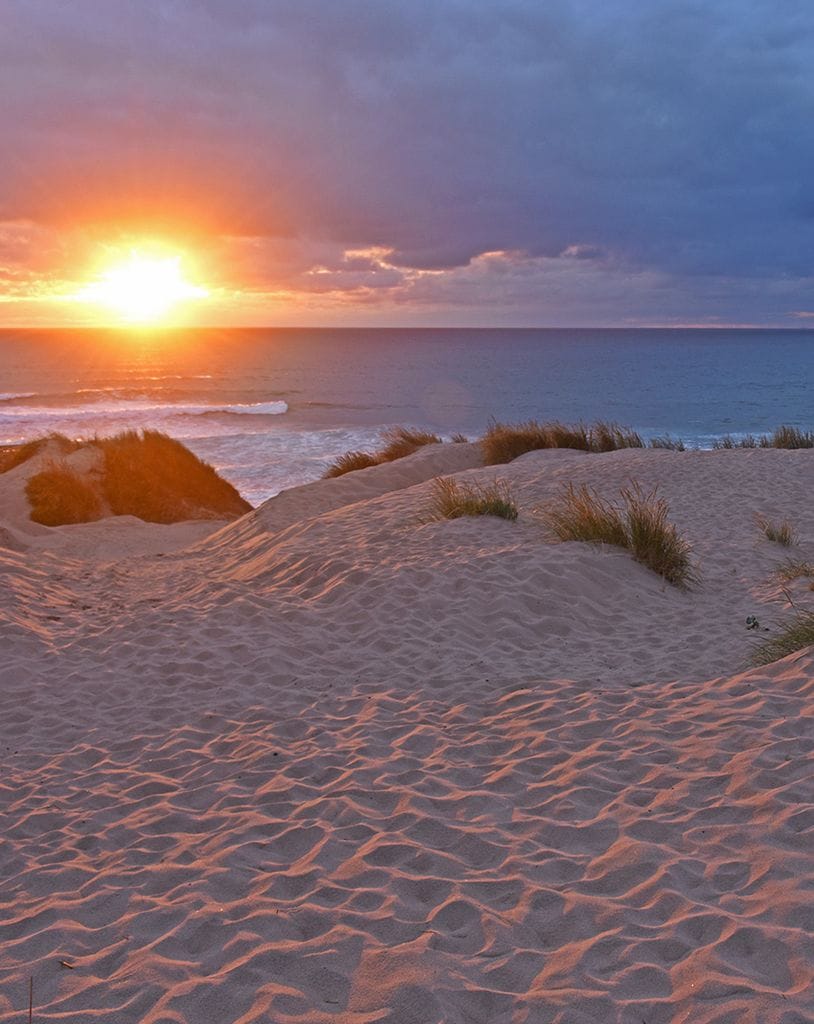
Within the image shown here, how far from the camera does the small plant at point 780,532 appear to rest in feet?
35.0

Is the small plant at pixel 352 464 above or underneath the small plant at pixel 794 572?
above

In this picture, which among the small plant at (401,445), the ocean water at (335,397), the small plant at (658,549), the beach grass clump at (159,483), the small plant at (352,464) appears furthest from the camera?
the ocean water at (335,397)

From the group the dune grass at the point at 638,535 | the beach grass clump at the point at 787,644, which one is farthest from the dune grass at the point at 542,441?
the beach grass clump at the point at 787,644

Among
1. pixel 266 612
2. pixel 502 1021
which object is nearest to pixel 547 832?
pixel 502 1021

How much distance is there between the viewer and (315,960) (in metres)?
3.31

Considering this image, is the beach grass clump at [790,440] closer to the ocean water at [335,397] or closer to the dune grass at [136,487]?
the dune grass at [136,487]

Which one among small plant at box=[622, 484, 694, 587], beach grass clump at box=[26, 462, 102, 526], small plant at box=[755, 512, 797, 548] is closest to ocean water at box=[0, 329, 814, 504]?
beach grass clump at box=[26, 462, 102, 526]

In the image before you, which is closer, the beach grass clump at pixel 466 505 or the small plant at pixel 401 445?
the beach grass clump at pixel 466 505

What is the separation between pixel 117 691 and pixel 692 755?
427 centimetres

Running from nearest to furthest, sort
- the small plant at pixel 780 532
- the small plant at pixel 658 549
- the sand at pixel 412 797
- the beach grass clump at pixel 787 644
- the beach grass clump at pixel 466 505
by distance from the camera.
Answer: the sand at pixel 412 797
the beach grass clump at pixel 787 644
the small plant at pixel 658 549
the small plant at pixel 780 532
the beach grass clump at pixel 466 505

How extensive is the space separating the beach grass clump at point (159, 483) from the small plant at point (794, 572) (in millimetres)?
12090

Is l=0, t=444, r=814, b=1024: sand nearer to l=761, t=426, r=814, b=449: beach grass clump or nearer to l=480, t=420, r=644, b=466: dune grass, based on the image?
l=480, t=420, r=644, b=466: dune grass

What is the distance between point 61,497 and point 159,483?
221cm

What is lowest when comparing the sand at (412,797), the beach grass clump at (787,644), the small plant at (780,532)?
the sand at (412,797)
